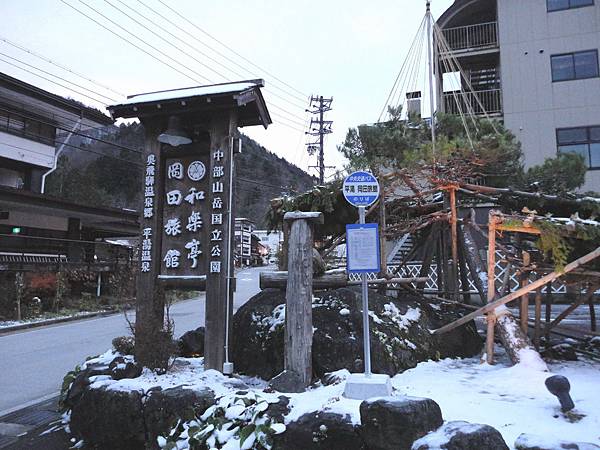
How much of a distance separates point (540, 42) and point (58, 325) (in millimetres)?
24978

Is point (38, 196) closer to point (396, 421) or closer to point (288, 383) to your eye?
point (288, 383)

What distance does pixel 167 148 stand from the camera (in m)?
7.36

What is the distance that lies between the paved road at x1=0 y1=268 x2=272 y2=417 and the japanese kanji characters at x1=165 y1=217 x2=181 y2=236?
383cm

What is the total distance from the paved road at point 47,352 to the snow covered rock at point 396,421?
240 inches

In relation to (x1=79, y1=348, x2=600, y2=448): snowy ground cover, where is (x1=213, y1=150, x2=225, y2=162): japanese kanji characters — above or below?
above

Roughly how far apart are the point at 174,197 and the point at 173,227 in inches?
20.2

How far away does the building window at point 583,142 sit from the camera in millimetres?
19859

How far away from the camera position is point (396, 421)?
4191 mm

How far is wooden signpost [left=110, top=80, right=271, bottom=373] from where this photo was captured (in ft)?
21.6

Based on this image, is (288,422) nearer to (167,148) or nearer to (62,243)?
(167,148)

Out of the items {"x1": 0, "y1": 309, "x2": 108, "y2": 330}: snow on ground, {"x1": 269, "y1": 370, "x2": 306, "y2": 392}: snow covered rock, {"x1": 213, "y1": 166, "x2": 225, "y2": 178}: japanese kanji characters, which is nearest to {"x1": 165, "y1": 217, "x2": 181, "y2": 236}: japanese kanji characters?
{"x1": 213, "y1": 166, "x2": 225, "y2": 178}: japanese kanji characters

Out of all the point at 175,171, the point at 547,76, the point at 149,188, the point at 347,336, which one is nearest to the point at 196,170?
the point at 175,171

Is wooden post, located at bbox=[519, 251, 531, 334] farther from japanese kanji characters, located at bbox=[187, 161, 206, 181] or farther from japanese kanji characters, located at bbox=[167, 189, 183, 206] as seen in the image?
japanese kanji characters, located at bbox=[167, 189, 183, 206]

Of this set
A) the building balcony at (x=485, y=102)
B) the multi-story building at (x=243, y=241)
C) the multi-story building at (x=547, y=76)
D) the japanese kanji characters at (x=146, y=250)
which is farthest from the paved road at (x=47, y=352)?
the multi-story building at (x=243, y=241)
